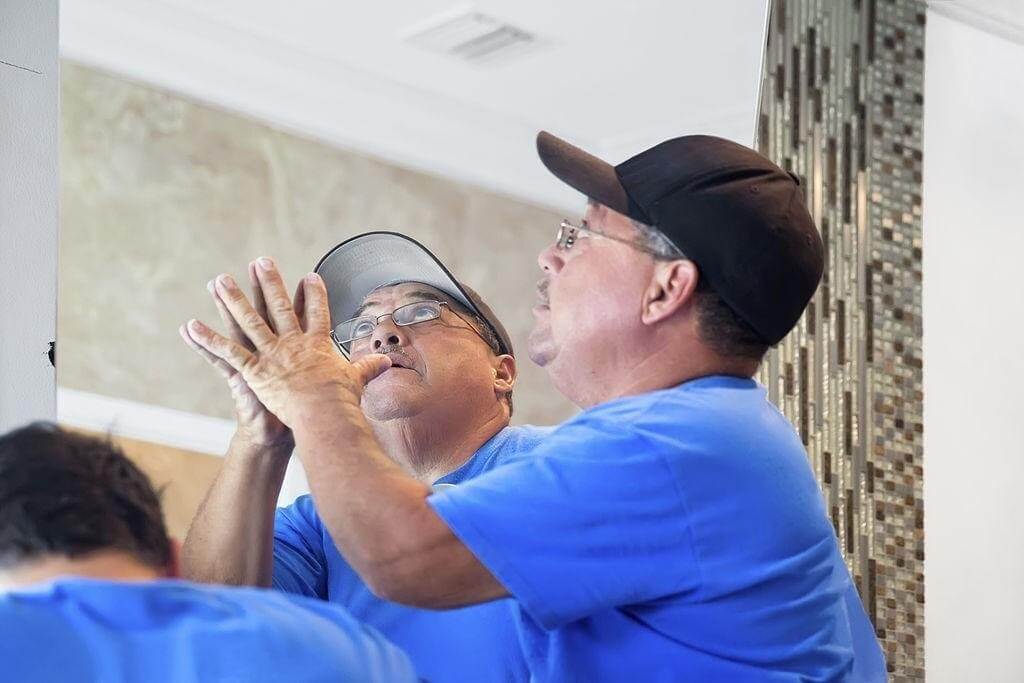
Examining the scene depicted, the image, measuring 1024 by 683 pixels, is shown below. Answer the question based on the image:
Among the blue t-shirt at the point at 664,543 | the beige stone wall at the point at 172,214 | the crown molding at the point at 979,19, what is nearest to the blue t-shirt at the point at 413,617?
the blue t-shirt at the point at 664,543

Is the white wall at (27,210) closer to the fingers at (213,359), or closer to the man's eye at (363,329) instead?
the fingers at (213,359)

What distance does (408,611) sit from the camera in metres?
1.82

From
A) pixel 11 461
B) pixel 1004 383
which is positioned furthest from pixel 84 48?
pixel 11 461

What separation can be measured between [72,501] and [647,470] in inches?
22.0

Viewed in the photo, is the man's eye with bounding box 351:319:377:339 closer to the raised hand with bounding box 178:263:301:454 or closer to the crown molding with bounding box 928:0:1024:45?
the raised hand with bounding box 178:263:301:454

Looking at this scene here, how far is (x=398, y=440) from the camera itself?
2.08 m

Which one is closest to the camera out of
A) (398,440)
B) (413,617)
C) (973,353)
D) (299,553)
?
(413,617)

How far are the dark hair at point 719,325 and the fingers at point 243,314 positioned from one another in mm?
429

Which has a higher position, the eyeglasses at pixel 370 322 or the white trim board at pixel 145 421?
the eyeglasses at pixel 370 322

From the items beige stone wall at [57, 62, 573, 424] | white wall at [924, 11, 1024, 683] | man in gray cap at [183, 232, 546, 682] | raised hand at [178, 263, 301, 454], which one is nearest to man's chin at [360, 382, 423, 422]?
man in gray cap at [183, 232, 546, 682]

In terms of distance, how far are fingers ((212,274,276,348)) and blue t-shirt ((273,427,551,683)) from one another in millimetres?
335

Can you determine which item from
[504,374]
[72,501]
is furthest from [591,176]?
[72,501]

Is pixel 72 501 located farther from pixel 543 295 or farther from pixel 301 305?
pixel 543 295

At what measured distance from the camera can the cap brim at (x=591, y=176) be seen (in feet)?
5.40
